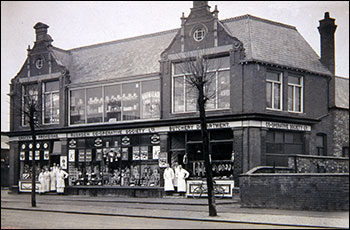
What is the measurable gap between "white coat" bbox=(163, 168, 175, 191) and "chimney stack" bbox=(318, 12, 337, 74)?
11.9m

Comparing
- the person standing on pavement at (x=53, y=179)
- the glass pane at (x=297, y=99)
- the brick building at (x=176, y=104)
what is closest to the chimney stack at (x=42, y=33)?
the brick building at (x=176, y=104)

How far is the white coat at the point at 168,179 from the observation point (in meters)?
30.3

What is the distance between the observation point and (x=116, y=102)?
34.4 m

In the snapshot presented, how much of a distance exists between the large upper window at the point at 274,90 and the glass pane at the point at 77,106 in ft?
43.5

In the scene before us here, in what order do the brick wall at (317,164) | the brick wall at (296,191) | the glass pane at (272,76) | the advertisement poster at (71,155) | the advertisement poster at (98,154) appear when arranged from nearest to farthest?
the brick wall at (296,191) < the brick wall at (317,164) < the glass pane at (272,76) < the advertisement poster at (98,154) < the advertisement poster at (71,155)

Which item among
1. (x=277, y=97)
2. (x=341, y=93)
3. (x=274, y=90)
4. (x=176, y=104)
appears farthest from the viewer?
(x=341, y=93)

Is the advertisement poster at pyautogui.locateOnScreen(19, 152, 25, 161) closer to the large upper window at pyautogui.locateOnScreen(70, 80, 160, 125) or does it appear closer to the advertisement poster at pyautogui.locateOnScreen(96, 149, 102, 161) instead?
the large upper window at pyautogui.locateOnScreen(70, 80, 160, 125)

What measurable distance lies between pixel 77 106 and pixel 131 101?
4.74 m

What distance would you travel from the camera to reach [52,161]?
3703cm

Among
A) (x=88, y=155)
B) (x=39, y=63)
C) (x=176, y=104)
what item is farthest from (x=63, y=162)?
(x=176, y=104)

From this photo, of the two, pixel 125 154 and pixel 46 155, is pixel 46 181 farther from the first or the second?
pixel 125 154

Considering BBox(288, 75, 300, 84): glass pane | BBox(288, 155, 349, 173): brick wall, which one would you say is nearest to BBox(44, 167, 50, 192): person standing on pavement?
BBox(288, 75, 300, 84): glass pane

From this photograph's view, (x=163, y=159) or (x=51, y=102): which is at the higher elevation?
(x=51, y=102)

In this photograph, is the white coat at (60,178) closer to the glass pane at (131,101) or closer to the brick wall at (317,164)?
the glass pane at (131,101)
